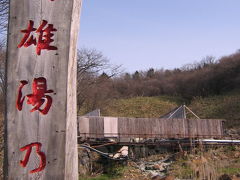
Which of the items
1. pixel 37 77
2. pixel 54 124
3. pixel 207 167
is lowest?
pixel 207 167

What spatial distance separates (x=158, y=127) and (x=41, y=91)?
53.7 feet

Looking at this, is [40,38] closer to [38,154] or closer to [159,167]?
[38,154]

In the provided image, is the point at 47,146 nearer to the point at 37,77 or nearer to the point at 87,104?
the point at 37,77

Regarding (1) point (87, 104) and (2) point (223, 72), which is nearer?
(1) point (87, 104)

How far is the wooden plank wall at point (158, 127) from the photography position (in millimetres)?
18173

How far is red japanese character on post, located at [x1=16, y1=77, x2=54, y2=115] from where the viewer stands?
3012 mm

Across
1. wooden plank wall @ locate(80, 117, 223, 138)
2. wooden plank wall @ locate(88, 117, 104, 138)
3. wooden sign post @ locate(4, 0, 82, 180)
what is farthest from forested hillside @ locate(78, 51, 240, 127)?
wooden sign post @ locate(4, 0, 82, 180)

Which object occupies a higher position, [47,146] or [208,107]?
[208,107]

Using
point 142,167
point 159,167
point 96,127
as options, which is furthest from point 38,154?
point 96,127

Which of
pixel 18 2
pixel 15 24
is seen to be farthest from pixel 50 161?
pixel 18 2

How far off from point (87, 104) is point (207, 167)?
28.4 metres

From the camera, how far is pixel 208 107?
1400 inches

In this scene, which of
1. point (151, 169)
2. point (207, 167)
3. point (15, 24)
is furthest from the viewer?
point (151, 169)

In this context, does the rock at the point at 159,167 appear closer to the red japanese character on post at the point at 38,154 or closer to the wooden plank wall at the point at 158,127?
the wooden plank wall at the point at 158,127
